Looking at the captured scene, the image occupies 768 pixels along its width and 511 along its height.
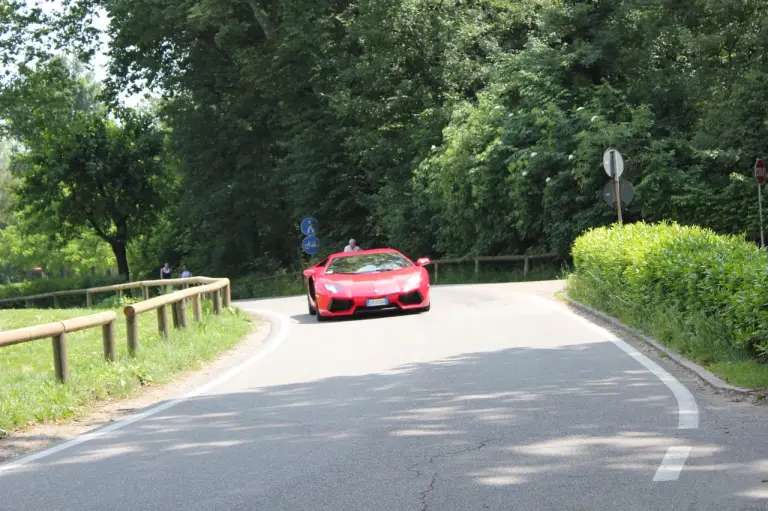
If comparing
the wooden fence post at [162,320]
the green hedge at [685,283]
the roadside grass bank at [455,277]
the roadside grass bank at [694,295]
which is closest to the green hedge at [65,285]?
the roadside grass bank at [455,277]

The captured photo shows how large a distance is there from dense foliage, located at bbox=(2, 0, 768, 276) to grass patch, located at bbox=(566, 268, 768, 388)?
1495cm

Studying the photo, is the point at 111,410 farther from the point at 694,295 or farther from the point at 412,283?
the point at 412,283

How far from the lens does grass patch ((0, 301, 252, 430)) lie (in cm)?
975

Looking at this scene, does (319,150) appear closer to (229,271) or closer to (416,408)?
(229,271)

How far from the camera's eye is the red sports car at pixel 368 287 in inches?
747

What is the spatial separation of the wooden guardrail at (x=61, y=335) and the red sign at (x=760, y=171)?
19.6 meters

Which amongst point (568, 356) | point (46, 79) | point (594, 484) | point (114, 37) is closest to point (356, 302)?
point (568, 356)

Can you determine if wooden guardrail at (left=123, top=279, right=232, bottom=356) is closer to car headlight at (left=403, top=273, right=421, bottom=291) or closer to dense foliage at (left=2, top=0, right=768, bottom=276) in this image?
car headlight at (left=403, top=273, right=421, bottom=291)

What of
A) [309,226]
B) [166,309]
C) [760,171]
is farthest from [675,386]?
[309,226]

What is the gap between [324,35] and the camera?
39094 millimetres

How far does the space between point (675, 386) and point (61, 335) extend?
5786 mm

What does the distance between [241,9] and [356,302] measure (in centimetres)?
2636

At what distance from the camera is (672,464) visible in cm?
637

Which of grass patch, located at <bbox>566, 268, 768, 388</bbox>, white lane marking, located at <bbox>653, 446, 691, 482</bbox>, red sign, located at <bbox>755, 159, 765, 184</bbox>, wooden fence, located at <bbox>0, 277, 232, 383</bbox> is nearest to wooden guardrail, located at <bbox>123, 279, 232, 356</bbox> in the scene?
wooden fence, located at <bbox>0, 277, 232, 383</bbox>
